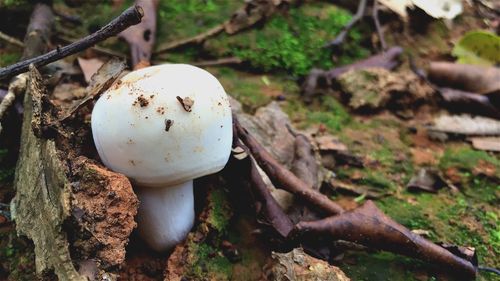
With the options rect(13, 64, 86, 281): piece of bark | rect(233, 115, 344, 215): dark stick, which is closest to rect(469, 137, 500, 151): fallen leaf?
rect(233, 115, 344, 215): dark stick

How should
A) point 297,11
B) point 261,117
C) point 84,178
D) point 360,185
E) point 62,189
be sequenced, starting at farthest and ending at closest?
1. point 297,11
2. point 261,117
3. point 360,185
4. point 84,178
5. point 62,189

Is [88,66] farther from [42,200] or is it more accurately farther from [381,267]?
[381,267]

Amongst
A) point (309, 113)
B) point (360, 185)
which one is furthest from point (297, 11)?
point (360, 185)

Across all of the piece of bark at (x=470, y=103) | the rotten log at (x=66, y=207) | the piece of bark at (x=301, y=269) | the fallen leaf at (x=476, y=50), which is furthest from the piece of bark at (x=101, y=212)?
the fallen leaf at (x=476, y=50)

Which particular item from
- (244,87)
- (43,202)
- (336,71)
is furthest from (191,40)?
(43,202)

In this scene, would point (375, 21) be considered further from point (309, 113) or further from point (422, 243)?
point (422, 243)

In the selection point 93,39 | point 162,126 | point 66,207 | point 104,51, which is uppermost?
point 93,39

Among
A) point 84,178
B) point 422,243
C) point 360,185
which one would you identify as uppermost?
point 84,178
